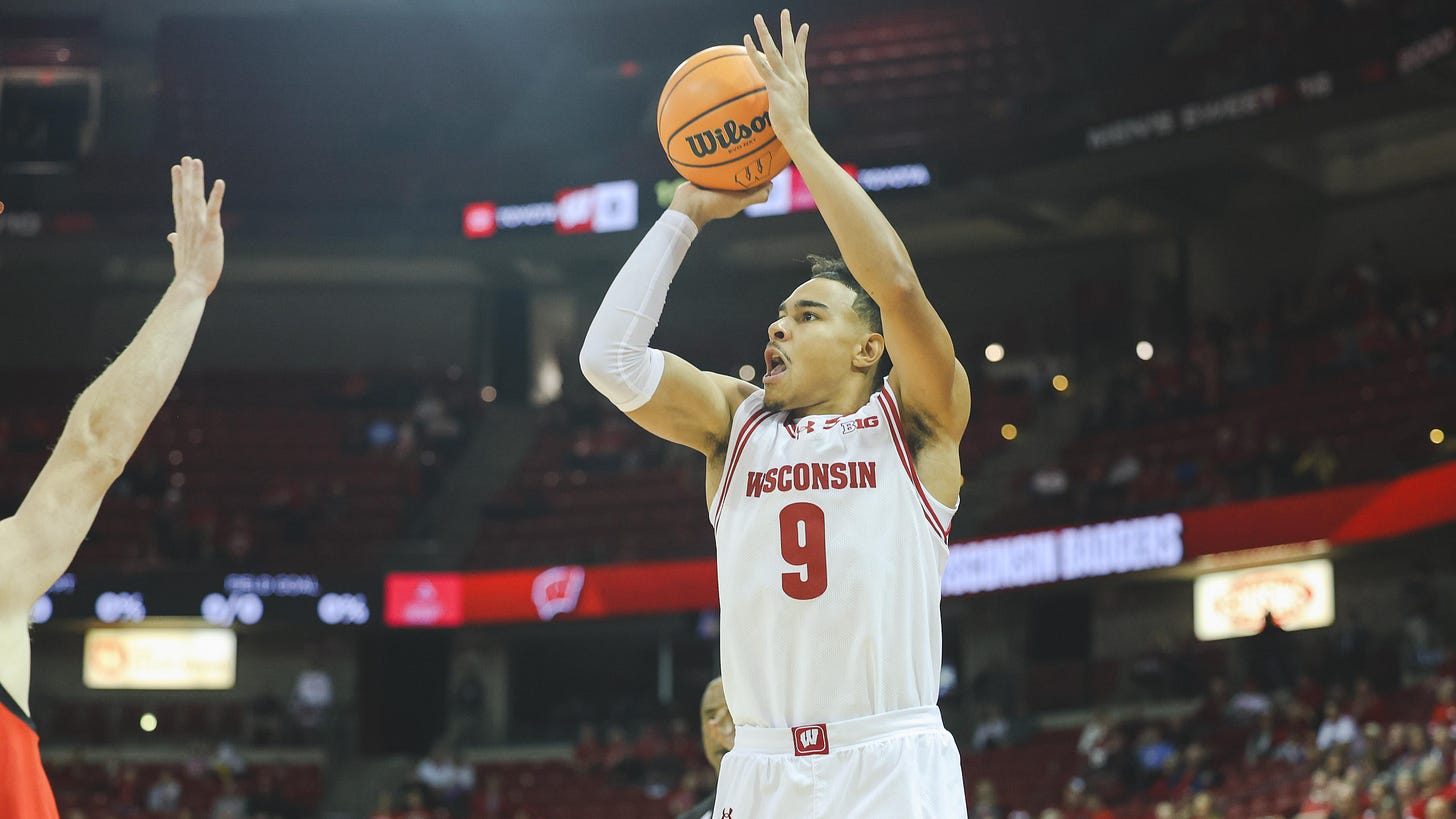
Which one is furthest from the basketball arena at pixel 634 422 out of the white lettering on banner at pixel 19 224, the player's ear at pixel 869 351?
the player's ear at pixel 869 351

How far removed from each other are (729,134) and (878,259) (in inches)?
28.5

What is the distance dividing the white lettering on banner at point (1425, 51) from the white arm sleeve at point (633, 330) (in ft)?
49.6

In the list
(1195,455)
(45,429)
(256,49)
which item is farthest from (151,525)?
(1195,455)

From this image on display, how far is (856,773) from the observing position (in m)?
3.69

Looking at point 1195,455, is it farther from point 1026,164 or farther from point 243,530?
point 243,530

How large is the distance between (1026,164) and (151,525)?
1243 cm

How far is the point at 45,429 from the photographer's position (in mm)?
23672

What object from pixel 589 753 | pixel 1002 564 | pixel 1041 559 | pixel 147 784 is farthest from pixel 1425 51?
pixel 147 784

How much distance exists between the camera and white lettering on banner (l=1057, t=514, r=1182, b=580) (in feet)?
58.3

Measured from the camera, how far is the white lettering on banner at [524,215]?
23.4 meters

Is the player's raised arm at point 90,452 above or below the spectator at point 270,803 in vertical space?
above

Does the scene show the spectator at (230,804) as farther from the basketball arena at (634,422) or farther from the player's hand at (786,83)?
the player's hand at (786,83)

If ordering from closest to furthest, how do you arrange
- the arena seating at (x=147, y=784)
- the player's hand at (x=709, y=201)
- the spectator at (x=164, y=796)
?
the player's hand at (x=709, y=201), the arena seating at (x=147, y=784), the spectator at (x=164, y=796)

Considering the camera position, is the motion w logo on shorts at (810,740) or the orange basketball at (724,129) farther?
the orange basketball at (724,129)
